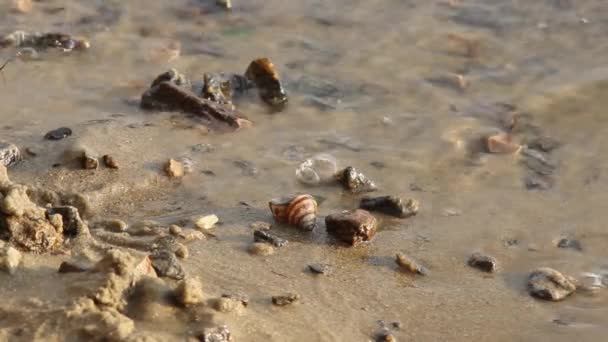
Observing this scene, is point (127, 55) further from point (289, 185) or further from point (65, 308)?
point (65, 308)

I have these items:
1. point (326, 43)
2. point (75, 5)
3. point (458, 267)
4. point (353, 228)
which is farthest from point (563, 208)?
point (75, 5)

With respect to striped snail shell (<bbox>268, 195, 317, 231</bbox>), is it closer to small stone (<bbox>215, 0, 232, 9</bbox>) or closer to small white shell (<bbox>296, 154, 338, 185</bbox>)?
small white shell (<bbox>296, 154, 338, 185</bbox>)

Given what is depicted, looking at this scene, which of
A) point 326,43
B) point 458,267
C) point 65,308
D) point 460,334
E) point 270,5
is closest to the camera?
point 65,308

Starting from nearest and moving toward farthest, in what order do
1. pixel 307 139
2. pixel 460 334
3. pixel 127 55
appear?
1. pixel 460 334
2. pixel 307 139
3. pixel 127 55

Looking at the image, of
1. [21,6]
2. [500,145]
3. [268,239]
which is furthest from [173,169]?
[21,6]

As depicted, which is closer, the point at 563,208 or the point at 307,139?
the point at 563,208

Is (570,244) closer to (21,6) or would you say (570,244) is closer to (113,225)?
(113,225)

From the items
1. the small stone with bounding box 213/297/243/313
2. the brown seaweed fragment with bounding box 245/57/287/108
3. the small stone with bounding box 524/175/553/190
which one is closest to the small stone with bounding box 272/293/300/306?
the small stone with bounding box 213/297/243/313
